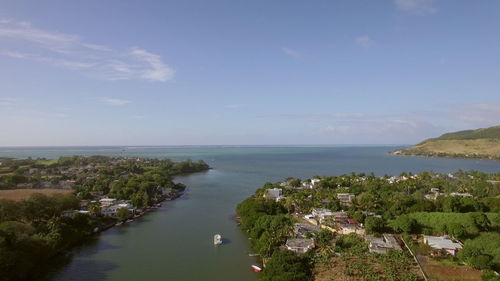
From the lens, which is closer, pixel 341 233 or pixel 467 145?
pixel 341 233

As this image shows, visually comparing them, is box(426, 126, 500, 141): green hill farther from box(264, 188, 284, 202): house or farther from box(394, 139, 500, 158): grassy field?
box(264, 188, 284, 202): house

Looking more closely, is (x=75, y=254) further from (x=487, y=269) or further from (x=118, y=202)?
(x=487, y=269)

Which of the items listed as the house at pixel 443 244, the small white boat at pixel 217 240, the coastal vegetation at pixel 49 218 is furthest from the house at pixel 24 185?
the house at pixel 443 244

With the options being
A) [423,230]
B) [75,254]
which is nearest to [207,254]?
[75,254]

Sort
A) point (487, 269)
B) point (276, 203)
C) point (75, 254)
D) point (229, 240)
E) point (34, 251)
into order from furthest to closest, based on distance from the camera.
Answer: point (276, 203) → point (229, 240) → point (75, 254) → point (34, 251) → point (487, 269)

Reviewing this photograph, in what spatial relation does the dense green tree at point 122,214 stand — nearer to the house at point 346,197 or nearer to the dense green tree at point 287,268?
the dense green tree at point 287,268

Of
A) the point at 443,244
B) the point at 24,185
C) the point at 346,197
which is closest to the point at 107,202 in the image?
the point at 24,185

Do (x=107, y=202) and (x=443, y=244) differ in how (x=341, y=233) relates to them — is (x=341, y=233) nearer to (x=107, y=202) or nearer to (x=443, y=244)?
(x=443, y=244)
